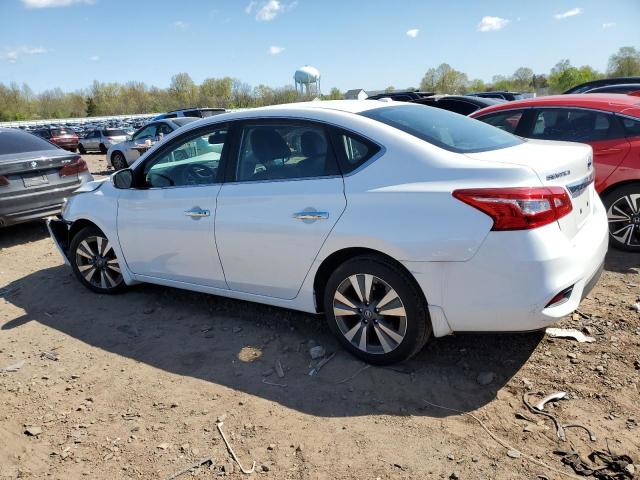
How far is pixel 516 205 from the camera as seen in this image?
2.66 meters

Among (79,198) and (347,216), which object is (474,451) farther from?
(79,198)

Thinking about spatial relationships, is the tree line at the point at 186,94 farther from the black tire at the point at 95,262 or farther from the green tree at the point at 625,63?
the black tire at the point at 95,262

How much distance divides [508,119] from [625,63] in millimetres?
71709

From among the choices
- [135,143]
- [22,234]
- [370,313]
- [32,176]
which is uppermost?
[32,176]

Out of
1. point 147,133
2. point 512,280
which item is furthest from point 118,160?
point 512,280

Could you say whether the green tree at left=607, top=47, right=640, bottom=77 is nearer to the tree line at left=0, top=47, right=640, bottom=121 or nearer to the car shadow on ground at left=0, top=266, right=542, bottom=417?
the tree line at left=0, top=47, right=640, bottom=121

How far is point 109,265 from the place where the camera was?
485cm

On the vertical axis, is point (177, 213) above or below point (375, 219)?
below

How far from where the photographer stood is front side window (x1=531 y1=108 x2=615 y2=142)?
525cm

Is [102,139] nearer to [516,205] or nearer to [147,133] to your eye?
[147,133]

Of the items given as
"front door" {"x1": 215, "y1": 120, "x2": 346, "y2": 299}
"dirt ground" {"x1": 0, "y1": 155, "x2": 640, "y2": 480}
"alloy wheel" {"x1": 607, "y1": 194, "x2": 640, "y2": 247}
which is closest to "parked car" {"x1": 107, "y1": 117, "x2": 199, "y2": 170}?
"dirt ground" {"x1": 0, "y1": 155, "x2": 640, "y2": 480}

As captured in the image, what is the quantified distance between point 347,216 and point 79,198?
316cm

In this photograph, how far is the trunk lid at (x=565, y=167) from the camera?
2846mm

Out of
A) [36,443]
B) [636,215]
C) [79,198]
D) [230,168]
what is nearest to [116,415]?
[36,443]
